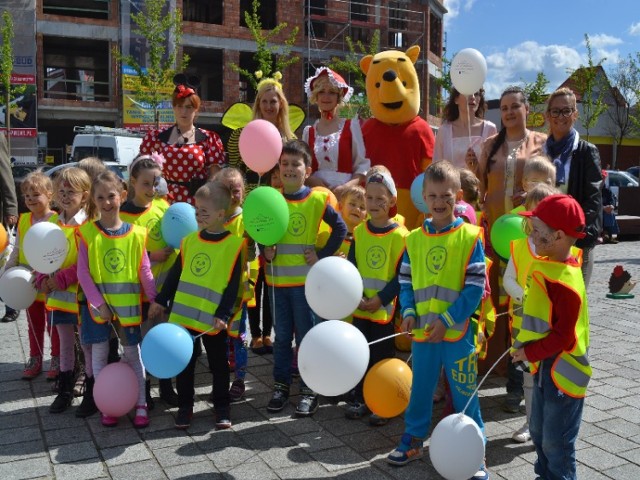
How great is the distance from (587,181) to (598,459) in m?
1.77

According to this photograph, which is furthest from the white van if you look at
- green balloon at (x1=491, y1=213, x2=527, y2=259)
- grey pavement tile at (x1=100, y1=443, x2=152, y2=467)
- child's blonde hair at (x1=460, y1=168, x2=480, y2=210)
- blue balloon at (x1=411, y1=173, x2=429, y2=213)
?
green balloon at (x1=491, y1=213, x2=527, y2=259)

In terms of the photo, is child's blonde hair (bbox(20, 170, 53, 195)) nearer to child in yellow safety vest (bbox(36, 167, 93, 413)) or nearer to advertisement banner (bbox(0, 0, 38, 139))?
child in yellow safety vest (bbox(36, 167, 93, 413))

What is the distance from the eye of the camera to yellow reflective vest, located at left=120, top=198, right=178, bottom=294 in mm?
4650

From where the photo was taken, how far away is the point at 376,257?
4.17 m

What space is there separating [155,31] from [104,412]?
21597mm

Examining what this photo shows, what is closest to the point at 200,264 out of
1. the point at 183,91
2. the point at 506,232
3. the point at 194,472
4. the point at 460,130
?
the point at 194,472

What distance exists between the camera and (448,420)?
3143 millimetres

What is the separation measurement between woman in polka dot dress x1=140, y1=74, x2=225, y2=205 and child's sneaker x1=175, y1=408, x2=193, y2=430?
5.76ft

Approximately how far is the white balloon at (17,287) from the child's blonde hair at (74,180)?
2.00ft

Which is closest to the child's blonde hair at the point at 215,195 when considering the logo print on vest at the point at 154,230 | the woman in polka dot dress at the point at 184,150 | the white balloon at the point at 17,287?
the logo print on vest at the point at 154,230

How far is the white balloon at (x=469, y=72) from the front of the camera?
5.03 meters

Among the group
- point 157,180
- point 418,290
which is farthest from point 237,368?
point 418,290

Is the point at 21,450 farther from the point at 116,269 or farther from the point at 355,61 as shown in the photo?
the point at 355,61

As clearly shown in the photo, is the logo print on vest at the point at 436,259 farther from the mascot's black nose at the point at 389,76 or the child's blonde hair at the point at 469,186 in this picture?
the mascot's black nose at the point at 389,76
